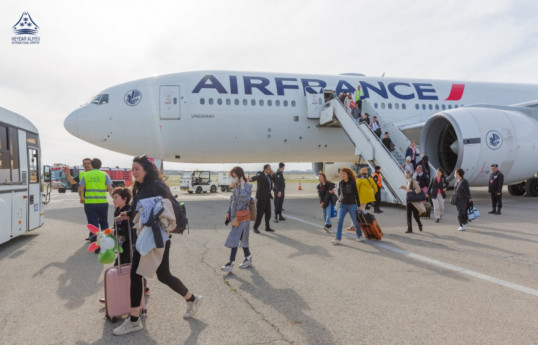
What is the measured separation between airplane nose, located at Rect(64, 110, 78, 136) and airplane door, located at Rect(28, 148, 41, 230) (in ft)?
16.3

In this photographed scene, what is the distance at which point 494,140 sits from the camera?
11438mm

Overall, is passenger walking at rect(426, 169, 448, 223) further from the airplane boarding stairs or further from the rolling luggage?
the rolling luggage

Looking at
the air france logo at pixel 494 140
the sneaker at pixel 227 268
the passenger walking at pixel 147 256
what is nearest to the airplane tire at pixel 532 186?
the air france logo at pixel 494 140

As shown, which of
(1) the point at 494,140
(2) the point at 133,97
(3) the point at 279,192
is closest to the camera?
(3) the point at 279,192

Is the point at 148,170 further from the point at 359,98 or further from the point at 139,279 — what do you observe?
the point at 359,98

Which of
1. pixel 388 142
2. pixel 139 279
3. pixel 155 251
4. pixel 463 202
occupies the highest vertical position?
pixel 388 142

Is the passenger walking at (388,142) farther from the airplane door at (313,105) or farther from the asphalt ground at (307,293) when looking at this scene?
the asphalt ground at (307,293)

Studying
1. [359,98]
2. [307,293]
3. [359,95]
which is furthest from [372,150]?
[307,293]

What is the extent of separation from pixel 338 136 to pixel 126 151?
28.1 feet

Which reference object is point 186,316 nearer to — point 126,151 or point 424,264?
point 424,264

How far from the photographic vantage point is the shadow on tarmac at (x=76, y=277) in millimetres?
3914

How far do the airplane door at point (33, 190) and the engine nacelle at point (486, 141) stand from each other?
39.3 ft

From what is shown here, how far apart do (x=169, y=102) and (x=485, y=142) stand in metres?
11.1

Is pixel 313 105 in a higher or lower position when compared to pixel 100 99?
lower
